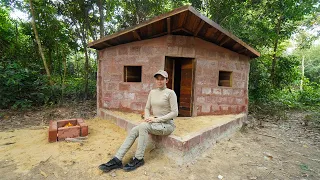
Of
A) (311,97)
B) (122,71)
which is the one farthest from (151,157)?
(311,97)

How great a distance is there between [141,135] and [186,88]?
279 cm

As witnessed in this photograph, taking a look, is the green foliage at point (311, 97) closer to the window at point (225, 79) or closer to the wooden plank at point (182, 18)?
the window at point (225, 79)

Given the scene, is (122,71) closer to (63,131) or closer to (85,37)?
(63,131)

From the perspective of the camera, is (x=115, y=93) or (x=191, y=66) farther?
(x=115, y=93)

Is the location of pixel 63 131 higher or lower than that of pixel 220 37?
lower

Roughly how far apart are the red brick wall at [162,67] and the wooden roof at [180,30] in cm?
17

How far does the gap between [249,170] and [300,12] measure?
7.67m

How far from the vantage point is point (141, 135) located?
300 cm

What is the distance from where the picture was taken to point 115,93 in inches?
221

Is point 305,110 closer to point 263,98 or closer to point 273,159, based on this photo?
point 263,98

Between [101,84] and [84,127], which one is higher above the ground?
[101,84]

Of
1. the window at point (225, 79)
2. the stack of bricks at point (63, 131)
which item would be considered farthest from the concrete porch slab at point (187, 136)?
the window at point (225, 79)

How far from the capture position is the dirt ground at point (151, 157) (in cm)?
286

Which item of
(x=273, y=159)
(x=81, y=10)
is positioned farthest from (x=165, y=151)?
(x=81, y=10)
